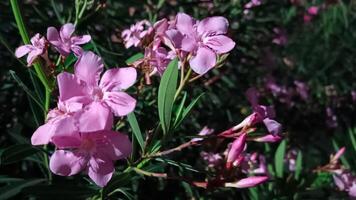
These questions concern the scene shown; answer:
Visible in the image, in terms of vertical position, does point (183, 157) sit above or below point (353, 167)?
above

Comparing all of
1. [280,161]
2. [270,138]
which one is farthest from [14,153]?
[280,161]

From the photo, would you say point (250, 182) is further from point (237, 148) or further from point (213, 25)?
point (213, 25)

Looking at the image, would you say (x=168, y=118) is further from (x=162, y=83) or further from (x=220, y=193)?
(x=220, y=193)

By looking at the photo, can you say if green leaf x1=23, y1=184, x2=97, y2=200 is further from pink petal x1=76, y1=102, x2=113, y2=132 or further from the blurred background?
pink petal x1=76, y1=102, x2=113, y2=132

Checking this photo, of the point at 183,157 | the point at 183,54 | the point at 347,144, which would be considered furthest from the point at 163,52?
the point at 347,144

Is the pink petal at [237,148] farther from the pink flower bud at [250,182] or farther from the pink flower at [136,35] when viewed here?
the pink flower at [136,35]

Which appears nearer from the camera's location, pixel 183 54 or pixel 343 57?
pixel 183 54

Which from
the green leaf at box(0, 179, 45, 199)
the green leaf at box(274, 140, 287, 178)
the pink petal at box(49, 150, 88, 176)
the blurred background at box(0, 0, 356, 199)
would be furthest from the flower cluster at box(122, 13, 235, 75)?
the green leaf at box(274, 140, 287, 178)
